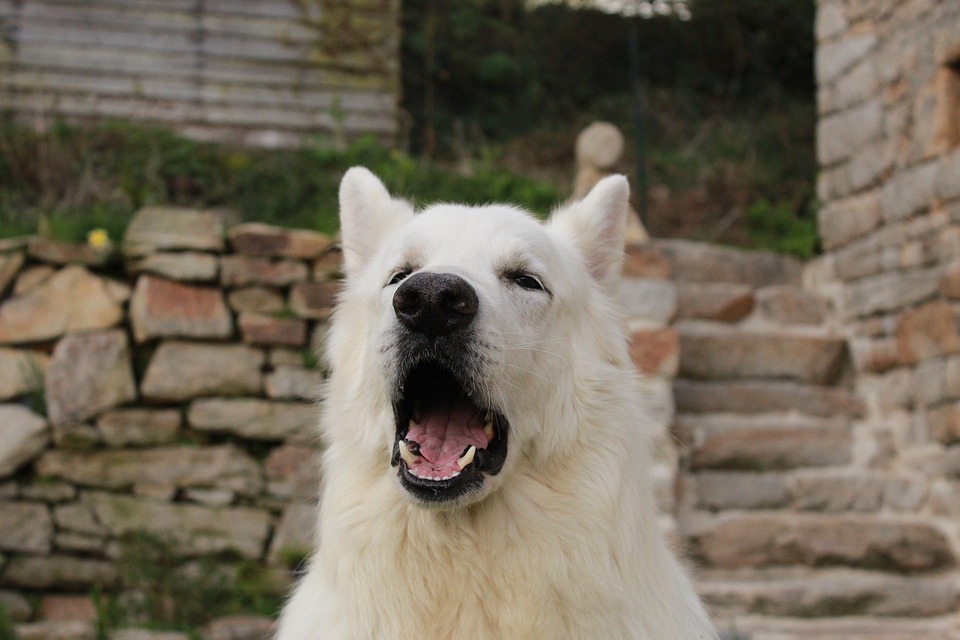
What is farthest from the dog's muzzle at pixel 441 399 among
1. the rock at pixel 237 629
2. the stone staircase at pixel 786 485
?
the rock at pixel 237 629

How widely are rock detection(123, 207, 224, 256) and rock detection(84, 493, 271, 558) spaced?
167 centimetres

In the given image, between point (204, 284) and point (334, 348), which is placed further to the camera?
point (204, 284)

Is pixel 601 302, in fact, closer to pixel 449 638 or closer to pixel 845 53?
pixel 449 638

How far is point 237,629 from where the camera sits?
496 cm

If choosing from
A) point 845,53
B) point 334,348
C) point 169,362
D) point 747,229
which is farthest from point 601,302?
point 747,229

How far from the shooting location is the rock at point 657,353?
18.5 ft

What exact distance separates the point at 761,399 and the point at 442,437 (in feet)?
15.1

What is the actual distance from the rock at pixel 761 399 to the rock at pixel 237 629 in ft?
10.3

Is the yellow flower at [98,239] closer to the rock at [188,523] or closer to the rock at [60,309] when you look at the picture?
the rock at [60,309]

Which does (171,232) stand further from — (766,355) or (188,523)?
(766,355)

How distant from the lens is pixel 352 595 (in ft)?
7.61

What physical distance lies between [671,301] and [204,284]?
3186mm

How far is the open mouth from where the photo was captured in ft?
7.27

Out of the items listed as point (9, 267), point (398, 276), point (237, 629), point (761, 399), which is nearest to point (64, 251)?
point (9, 267)
